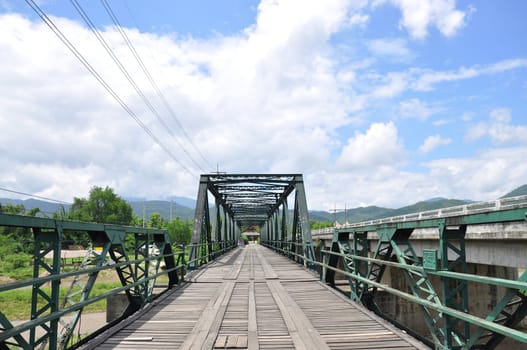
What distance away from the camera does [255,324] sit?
6.27 meters

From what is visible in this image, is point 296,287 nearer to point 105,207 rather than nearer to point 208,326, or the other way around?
point 208,326

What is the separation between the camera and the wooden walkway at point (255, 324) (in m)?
5.20

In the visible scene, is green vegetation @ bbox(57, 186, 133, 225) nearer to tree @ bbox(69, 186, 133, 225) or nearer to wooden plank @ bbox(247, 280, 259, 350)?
tree @ bbox(69, 186, 133, 225)

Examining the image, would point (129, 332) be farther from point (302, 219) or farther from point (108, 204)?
point (108, 204)

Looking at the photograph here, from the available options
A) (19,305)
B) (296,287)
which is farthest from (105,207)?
(296,287)

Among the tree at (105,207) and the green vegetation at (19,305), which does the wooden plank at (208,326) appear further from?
the tree at (105,207)

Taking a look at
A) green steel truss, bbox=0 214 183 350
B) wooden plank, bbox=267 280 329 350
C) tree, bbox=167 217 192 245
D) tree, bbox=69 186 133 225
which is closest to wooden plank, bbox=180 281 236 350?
wooden plank, bbox=267 280 329 350

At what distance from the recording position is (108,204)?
110688mm

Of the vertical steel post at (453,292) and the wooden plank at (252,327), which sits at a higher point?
the vertical steel post at (453,292)

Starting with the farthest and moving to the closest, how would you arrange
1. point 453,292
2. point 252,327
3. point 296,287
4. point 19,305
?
point 19,305 < point 296,287 < point 252,327 < point 453,292

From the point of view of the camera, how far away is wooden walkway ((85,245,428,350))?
520cm

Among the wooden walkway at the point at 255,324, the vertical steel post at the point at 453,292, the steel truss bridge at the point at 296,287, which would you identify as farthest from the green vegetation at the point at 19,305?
the vertical steel post at the point at 453,292

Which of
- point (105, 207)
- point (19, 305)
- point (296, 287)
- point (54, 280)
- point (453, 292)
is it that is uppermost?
point (105, 207)

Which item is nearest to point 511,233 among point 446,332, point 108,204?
point 446,332
